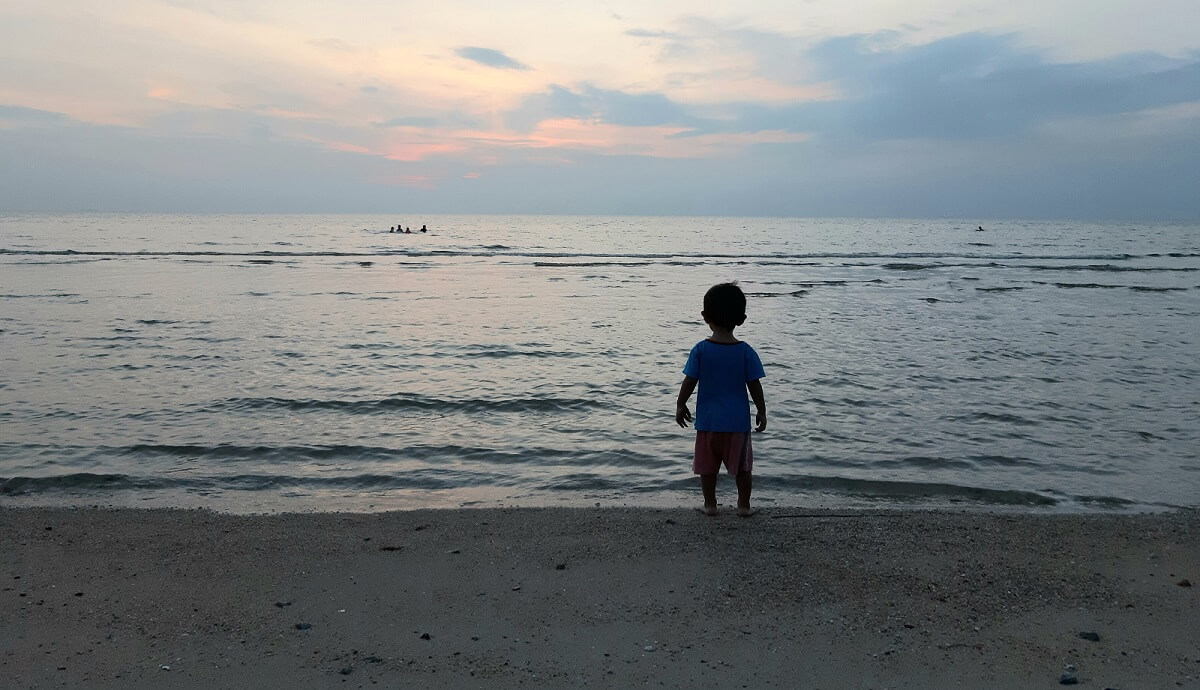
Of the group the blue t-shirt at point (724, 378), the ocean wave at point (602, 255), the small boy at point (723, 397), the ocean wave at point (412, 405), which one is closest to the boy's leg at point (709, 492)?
the small boy at point (723, 397)

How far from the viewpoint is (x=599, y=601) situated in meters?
4.39

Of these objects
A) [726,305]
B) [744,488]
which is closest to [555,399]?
[744,488]

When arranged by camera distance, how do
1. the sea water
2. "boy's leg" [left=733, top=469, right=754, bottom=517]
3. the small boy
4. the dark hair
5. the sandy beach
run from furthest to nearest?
the sea water
"boy's leg" [left=733, top=469, right=754, bottom=517]
the small boy
the dark hair
the sandy beach

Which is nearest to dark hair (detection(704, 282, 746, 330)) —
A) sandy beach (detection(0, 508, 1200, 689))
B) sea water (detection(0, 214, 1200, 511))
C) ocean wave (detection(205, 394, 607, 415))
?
sandy beach (detection(0, 508, 1200, 689))

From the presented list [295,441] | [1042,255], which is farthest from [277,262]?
[1042,255]

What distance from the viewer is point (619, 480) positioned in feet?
24.5

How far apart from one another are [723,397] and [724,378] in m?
0.14

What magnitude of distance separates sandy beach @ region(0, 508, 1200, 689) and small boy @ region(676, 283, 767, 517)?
17.9 inches

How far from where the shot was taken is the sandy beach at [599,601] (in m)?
3.63

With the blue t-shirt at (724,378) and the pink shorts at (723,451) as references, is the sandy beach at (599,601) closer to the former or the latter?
the pink shorts at (723,451)

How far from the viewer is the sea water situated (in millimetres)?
7312

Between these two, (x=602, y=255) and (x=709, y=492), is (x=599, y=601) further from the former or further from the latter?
(x=602, y=255)

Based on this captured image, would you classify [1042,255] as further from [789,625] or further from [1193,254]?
[789,625]

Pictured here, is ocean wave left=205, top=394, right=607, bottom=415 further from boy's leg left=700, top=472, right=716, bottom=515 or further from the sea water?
boy's leg left=700, top=472, right=716, bottom=515
